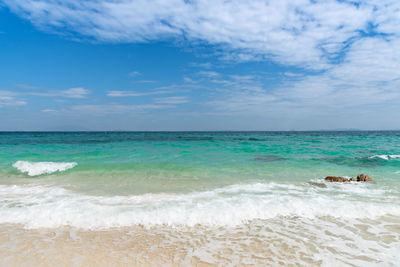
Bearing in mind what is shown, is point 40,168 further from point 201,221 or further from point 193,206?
point 201,221

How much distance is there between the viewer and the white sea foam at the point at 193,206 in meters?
5.03

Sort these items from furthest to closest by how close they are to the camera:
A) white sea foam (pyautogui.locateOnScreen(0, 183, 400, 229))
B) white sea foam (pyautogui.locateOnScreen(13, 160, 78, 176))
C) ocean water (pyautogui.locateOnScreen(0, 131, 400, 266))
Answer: white sea foam (pyautogui.locateOnScreen(13, 160, 78, 176)) → white sea foam (pyautogui.locateOnScreen(0, 183, 400, 229)) → ocean water (pyautogui.locateOnScreen(0, 131, 400, 266))

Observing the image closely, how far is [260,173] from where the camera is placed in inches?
414

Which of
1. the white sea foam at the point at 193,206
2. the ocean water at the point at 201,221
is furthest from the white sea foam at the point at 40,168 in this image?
the white sea foam at the point at 193,206

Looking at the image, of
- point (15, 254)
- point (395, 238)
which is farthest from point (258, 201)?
point (15, 254)

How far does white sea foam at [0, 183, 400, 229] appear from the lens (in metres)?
5.03

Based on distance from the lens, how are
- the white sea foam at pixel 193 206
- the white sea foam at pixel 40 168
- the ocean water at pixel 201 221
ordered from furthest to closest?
the white sea foam at pixel 40 168, the white sea foam at pixel 193 206, the ocean water at pixel 201 221

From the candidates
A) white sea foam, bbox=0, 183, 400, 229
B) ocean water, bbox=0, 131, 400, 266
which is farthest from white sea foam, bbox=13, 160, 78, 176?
white sea foam, bbox=0, 183, 400, 229

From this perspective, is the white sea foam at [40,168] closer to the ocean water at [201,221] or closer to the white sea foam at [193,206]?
the ocean water at [201,221]

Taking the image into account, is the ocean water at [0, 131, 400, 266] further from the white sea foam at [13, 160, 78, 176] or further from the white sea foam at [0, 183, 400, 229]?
the white sea foam at [13, 160, 78, 176]

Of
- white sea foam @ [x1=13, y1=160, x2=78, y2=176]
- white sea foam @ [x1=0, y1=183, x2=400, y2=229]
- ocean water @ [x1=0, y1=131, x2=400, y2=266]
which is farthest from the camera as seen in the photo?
white sea foam @ [x1=13, y1=160, x2=78, y2=176]

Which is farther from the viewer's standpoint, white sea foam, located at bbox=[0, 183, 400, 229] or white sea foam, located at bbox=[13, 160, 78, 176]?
white sea foam, located at bbox=[13, 160, 78, 176]

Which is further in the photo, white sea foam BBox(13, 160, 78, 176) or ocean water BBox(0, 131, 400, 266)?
white sea foam BBox(13, 160, 78, 176)

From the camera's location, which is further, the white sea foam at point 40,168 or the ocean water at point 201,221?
the white sea foam at point 40,168
